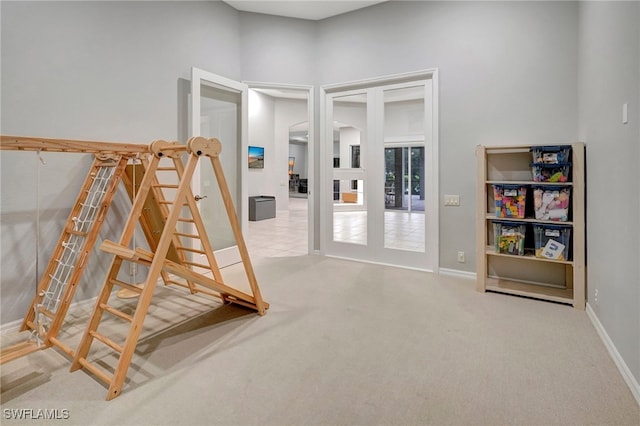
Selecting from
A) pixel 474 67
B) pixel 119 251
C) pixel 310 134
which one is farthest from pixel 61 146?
pixel 474 67

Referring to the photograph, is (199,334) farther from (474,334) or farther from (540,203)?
(540,203)

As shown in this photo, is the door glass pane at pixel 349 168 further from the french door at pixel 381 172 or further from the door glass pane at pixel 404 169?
the door glass pane at pixel 404 169

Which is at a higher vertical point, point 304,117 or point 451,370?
point 304,117

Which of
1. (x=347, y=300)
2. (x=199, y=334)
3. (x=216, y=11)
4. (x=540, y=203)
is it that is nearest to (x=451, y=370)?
(x=347, y=300)

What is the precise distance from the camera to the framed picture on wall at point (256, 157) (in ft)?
32.3

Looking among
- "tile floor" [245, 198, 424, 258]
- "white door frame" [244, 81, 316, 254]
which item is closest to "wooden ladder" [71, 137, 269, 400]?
"tile floor" [245, 198, 424, 258]

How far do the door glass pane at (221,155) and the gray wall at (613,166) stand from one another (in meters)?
3.65

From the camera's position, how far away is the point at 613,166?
2287 mm

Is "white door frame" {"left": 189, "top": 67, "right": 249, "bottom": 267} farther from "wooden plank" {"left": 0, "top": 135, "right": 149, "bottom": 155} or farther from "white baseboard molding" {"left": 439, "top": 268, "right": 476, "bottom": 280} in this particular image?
"white baseboard molding" {"left": 439, "top": 268, "right": 476, "bottom": 280}

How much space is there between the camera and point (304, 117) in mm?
10578

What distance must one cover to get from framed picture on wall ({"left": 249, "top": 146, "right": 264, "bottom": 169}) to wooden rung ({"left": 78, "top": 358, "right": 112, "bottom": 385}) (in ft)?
26.6

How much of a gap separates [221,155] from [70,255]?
2054 mm

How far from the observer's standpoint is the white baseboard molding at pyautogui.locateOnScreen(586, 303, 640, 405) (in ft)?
5.93

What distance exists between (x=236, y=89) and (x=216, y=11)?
36.4 inches
